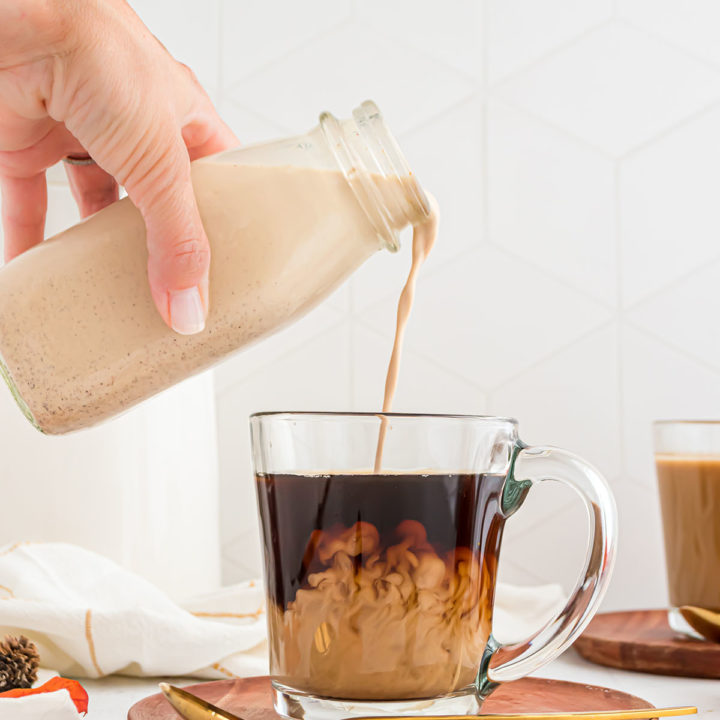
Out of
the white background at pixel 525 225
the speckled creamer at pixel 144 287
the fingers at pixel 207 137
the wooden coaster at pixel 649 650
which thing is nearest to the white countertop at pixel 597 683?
the wooden coaster at pixel 649 650

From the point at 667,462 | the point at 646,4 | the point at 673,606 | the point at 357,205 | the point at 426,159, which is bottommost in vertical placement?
the point at 673,606

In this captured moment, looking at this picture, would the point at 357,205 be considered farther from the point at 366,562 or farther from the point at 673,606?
the point at 673,606

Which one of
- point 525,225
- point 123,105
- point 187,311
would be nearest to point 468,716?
point 187,311

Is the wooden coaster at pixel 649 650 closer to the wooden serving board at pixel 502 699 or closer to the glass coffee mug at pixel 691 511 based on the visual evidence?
the glass coffee mug at pixel 691 511

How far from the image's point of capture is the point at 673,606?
0.91 meters

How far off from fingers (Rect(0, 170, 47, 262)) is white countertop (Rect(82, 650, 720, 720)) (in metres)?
0.39

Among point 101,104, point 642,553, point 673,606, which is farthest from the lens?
point 642,553

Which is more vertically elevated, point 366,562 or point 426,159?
point 426,159

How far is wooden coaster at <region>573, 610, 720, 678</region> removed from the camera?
0.79 m

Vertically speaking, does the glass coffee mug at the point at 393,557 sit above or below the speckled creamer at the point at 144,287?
below

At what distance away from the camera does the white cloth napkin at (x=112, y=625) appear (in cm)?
73

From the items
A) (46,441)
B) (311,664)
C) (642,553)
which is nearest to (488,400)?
(642,553)

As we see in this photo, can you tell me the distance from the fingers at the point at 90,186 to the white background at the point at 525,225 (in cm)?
38

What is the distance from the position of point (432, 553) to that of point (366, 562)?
0.04m
